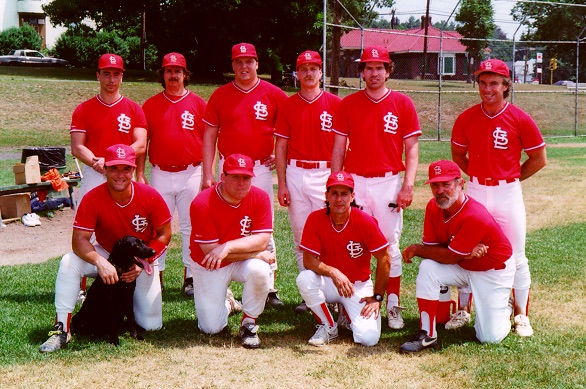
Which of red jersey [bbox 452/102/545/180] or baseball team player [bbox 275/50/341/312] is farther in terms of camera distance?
baseball team player [bbox 275/50/341/312]

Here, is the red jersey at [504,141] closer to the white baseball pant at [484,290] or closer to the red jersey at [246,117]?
the white baseball pant at [484,290]

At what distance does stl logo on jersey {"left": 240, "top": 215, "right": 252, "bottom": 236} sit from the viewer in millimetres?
5223

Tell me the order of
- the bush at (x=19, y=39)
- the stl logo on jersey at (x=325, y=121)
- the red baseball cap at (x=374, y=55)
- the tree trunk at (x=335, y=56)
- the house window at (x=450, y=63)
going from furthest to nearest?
the bush at (x=19, y=39), the house window at (x=450, y=63), the tree trunk at (x=335, y=56), the stl logo on jersey at (x=325, y=121), the red baseball cap at (x=374, y=55)

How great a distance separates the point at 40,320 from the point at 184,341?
1269 mm

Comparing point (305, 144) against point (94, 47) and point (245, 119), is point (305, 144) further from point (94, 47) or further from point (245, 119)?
point (94, 47)

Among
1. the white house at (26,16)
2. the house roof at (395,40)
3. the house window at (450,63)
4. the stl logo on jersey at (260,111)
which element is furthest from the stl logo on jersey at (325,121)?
the white house at (26,16)

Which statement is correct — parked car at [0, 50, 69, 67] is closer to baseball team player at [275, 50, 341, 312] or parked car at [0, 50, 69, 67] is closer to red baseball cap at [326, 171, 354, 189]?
baseball team player at [275, 50, 341, 312]

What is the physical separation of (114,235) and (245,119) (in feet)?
5.01

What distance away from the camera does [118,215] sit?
16.9ft

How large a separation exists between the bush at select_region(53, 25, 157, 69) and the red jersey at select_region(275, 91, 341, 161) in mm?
40763

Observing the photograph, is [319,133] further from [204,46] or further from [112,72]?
[204,46]

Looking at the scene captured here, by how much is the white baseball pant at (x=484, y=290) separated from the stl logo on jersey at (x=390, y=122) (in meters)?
1.09

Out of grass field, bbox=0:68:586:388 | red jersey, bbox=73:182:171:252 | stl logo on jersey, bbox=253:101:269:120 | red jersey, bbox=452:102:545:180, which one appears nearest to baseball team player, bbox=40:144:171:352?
red jersey, bbox=73:182:171:252

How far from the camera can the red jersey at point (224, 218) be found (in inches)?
201
